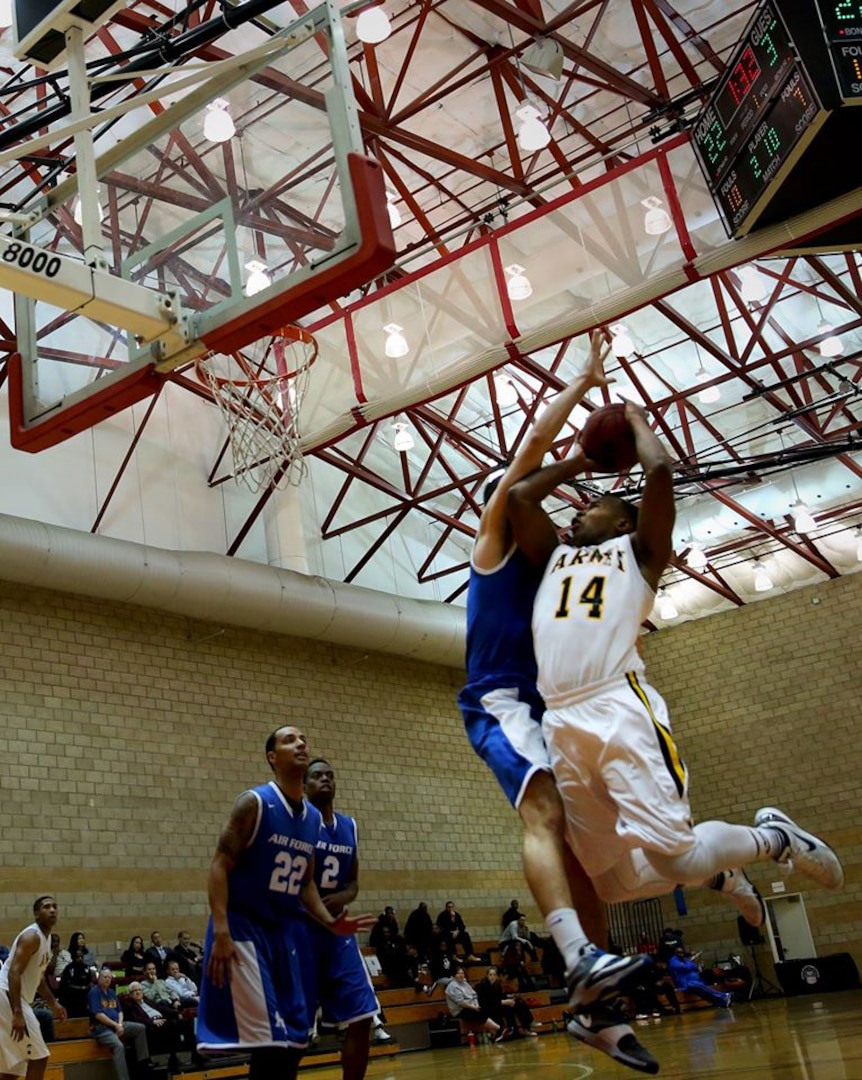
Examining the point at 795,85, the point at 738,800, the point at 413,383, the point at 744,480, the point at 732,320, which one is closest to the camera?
the point at 795,85

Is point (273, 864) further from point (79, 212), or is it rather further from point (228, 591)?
point (228, 591)

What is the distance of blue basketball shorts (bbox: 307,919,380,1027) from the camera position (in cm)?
566

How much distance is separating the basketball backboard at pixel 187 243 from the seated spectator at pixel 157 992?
7.77m

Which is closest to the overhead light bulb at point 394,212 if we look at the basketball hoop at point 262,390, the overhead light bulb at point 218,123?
the basketball hoop at point 262,390

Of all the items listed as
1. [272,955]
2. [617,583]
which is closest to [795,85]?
[617,583]

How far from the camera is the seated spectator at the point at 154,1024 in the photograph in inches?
518

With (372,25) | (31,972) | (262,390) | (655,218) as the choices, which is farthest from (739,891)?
(655,218)

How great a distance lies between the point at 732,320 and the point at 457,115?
17.6ft

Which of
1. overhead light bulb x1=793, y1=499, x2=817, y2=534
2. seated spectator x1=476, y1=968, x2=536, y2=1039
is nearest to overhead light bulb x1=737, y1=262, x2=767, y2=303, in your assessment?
overhead light bulb x1=793, y1=499, x2=817, y2=534

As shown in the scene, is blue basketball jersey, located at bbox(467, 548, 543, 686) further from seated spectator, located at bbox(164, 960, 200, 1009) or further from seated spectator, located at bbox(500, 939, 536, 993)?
seated spectator, located at bbox(500, 939, 536, 993)

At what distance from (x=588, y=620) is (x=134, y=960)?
479 inches

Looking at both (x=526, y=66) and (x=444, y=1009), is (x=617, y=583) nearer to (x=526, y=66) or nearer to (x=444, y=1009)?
(x=526, y=66)

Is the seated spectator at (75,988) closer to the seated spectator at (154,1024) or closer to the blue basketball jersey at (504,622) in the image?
the seated spectator at (154,1024)

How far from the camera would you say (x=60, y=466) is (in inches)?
657
